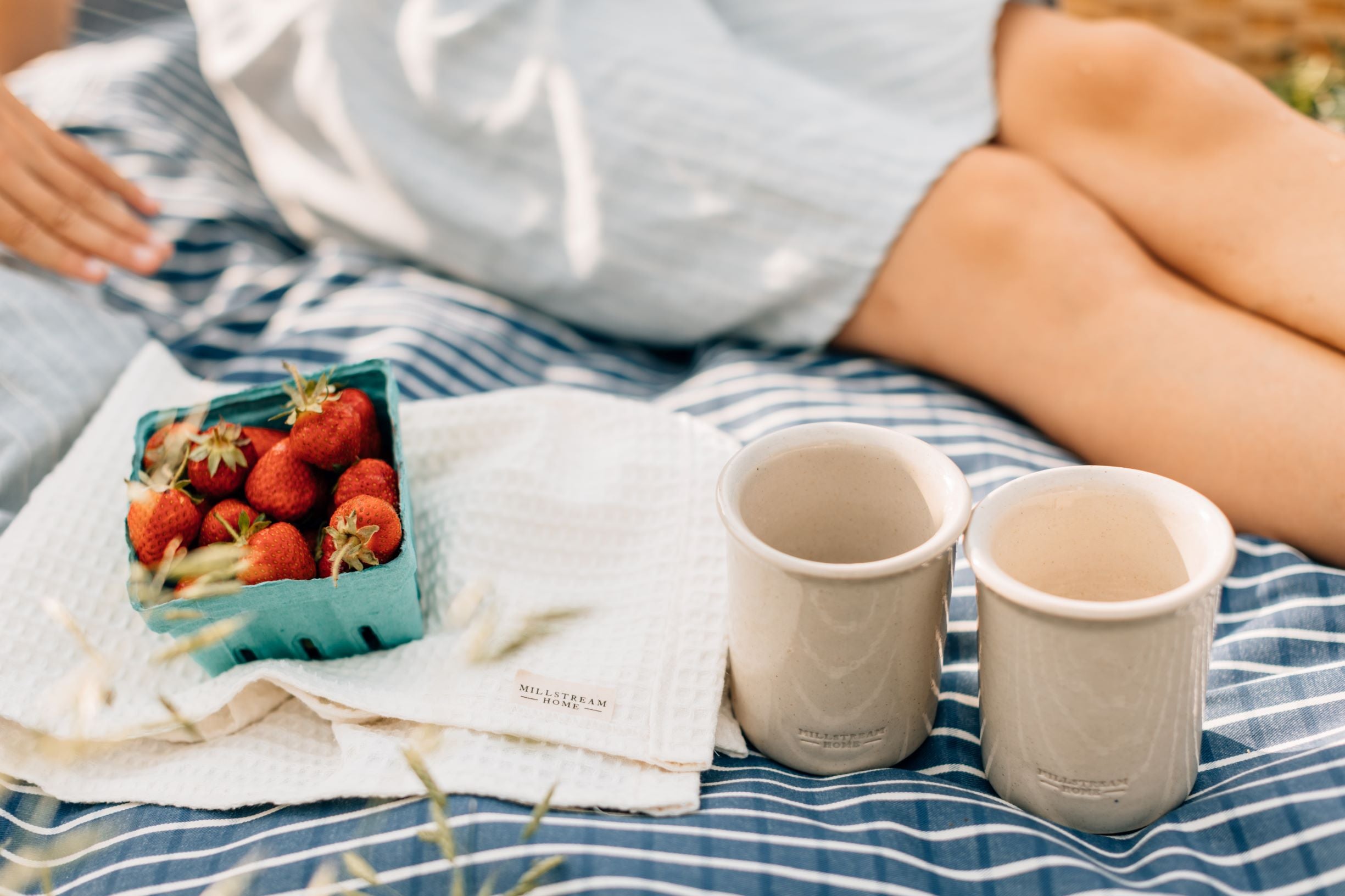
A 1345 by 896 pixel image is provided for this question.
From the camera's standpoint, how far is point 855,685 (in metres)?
0.52

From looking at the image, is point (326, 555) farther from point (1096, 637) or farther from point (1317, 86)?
point (1317, 86)

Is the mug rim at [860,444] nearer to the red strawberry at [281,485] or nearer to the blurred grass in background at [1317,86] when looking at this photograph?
the red strawberry at [281,485]

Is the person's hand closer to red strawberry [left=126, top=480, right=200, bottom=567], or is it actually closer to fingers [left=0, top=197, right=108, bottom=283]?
Answer: fingers [left=0, top=197, right=108, bottom=283]

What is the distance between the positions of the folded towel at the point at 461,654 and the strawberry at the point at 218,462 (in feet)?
0.33

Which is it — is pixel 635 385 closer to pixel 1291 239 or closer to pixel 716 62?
pixel 716 62

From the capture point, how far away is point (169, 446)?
2.00 feet

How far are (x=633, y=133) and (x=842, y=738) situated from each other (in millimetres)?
524

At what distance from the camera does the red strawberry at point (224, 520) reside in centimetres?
58

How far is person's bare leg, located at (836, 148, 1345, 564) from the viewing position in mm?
651

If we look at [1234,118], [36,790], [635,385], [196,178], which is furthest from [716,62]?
[36,790]

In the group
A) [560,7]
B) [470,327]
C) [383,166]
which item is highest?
[560,7]

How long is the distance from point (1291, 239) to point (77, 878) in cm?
82

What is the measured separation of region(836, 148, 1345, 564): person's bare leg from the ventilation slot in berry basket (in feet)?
1.49

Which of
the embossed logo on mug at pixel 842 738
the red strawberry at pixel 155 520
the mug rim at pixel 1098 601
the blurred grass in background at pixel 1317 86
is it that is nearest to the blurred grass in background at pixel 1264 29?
the blurred grass in background at pixel 1317 86
